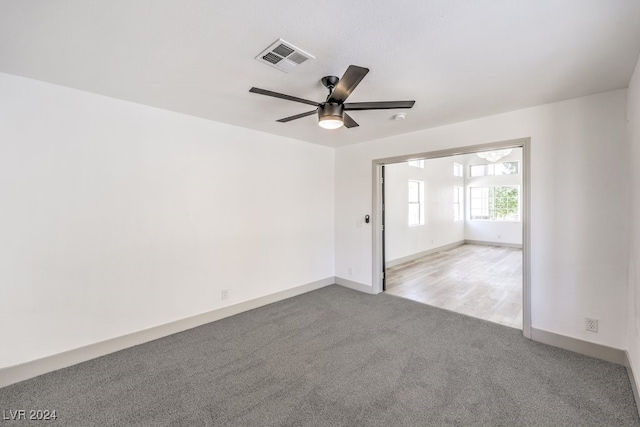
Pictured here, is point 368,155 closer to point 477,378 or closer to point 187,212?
point 187,212

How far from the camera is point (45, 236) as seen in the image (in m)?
2.39

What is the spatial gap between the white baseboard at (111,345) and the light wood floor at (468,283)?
96.2 inches

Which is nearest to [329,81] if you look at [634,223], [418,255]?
[634,223]

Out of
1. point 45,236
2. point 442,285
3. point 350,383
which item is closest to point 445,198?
point 442,285

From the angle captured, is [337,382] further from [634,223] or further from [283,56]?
[634,223]

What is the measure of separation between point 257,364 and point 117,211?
2.05m

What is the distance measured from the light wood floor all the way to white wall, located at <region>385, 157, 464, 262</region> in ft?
1.48

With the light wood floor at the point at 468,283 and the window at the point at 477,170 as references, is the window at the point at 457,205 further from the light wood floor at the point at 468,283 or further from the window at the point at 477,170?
the light wood floor at the point at 468,283

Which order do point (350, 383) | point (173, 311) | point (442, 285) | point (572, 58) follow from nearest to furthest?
point (572, 58) < point (350, 383) < point (173, 311) < point (442, 285)

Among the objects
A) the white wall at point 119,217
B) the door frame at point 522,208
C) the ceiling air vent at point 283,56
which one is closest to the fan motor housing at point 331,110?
the ceiling air vent at point 283,56

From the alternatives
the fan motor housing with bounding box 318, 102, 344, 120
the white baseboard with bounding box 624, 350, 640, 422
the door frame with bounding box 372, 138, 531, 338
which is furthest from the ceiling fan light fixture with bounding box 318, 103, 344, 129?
the white baseboard with bounding box 624, 350, 640, 422

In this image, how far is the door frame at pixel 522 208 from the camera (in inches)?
116

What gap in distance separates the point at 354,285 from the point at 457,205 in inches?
246

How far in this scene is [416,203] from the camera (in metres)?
7.23
